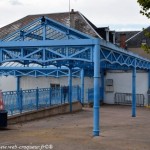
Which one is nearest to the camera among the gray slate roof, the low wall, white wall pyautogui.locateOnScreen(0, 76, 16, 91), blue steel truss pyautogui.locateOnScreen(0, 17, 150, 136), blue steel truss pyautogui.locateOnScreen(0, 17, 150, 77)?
blue steel truss pyautogui.locateOnScreen(0, 17, 150, 136)

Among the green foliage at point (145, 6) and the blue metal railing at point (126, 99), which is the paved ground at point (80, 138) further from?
the blue metal railing at point (126, 99)

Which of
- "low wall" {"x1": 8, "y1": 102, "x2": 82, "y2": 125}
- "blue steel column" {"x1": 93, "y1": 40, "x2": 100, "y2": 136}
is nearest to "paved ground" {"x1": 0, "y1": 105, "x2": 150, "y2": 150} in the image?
"blue steel column" {"x1": 93, "y1": 40, "x2": 100, "y2": 136}

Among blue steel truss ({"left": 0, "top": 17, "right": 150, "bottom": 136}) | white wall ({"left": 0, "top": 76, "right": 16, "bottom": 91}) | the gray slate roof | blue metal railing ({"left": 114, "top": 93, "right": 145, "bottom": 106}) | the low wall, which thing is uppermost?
the gray slate roof

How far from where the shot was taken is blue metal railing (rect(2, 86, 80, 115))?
17594 mm

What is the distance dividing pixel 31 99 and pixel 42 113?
1060 mm

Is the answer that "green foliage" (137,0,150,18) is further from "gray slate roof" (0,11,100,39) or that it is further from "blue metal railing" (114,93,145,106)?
"gray slate roof" (0,11,100,39)

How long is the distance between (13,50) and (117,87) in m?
17.9

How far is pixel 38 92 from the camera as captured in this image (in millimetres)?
20609

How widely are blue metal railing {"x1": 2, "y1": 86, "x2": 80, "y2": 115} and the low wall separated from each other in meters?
0.36

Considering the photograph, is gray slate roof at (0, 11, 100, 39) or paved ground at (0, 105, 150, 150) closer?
paved ground at (0, 105, 150, 150)

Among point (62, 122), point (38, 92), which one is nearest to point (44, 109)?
point (38, 92)

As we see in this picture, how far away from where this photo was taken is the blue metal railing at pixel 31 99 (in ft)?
57.7

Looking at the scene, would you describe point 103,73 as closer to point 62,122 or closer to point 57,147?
point 62,122

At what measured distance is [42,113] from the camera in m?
20.2
